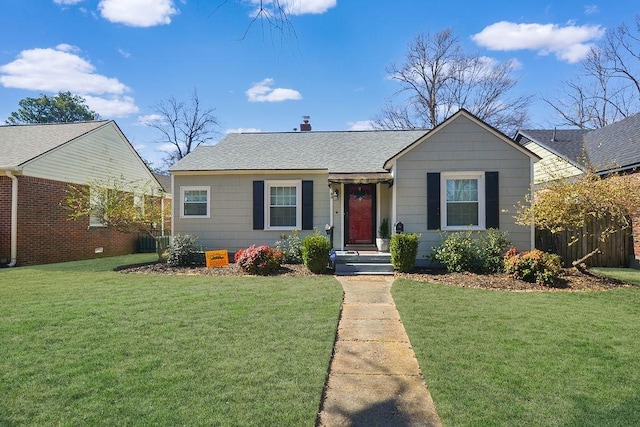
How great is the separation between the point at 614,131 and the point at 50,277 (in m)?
20.3

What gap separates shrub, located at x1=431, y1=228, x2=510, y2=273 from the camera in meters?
9.66

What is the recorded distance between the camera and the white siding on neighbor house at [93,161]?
1327cm

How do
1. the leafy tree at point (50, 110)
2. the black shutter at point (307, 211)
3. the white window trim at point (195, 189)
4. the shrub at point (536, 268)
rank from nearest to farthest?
the shrub at point (536, 268), the black shutter at point (307, 211), the white window trim at point (195, 189), the leafy tree at point (50, 110)

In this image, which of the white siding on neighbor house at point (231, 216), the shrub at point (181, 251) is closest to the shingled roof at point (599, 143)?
the white siding on neighbor house at point (231, 216)

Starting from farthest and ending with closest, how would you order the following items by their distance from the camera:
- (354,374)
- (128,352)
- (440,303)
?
(440,303) → (128,352) → (354,374)

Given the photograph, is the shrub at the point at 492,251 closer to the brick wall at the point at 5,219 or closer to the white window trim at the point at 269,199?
the white window trim at the point at 269,199

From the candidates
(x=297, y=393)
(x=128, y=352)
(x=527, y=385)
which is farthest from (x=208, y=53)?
(x=527, y=385)

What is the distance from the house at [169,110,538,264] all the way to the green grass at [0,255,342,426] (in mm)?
4692

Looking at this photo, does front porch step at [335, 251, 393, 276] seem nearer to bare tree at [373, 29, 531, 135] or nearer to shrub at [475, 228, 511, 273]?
shrub at [475, 228, 511, 273]

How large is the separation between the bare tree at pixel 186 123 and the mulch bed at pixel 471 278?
25.0 m

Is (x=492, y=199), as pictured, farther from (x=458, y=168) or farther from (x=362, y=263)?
(x=362, y=263)

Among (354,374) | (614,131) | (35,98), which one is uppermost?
(35,98)

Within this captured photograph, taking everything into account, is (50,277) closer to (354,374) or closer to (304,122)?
(354,374)

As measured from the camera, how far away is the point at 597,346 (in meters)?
4.30
